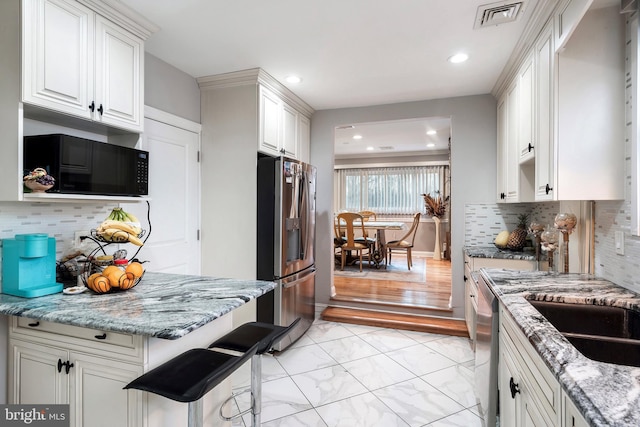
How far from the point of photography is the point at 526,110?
2217 millimetres

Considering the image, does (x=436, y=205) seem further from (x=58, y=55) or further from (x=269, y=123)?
(x=58, y=55)

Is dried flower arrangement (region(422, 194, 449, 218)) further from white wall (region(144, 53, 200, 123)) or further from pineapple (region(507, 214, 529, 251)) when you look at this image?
white wall (region(144, 53, 200, 123))

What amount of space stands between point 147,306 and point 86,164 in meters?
0.81

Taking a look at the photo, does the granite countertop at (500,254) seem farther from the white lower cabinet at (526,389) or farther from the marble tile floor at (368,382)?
the white lower cabinet at (526,389)

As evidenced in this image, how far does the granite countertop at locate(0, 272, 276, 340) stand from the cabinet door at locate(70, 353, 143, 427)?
7.0 inches

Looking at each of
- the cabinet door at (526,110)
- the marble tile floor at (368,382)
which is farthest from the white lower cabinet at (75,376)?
the cabinet door at (526,110)

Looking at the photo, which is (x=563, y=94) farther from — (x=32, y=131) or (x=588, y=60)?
(x=32, y=131)

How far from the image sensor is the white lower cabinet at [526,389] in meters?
0.83

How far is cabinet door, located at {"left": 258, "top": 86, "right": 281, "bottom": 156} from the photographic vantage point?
113 inches

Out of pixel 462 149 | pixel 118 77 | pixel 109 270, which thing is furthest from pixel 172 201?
pixel 462 149

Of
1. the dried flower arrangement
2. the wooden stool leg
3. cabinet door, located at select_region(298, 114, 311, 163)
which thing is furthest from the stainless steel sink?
the dried flower arrangement

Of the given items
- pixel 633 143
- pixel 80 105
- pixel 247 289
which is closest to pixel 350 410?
pixel 247 289

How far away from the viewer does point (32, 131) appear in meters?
1.69

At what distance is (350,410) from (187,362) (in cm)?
127
